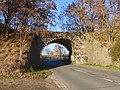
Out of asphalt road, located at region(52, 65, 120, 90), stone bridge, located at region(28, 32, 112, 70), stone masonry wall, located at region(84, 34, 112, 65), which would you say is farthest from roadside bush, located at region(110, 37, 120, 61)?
asphalt road, located at region(52, 65, 120, 90)

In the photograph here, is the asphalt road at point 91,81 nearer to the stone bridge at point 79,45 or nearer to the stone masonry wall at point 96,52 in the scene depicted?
the stone masonry wall at point 96,52

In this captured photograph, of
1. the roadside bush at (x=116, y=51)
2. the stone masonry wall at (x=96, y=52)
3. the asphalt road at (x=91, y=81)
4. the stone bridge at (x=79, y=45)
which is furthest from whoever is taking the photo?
the stone bridge at (x=79, y=45)

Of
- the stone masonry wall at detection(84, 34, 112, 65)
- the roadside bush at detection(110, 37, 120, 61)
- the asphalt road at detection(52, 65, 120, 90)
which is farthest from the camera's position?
the stone masonry wall at detection(84, 34, 112, 65)

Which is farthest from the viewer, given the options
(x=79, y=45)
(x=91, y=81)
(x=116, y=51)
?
(x=79, y=45)

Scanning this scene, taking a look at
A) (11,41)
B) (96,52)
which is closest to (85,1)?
(96,52)

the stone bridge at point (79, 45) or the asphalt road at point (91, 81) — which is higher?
the stone bridge at point (79, 45)

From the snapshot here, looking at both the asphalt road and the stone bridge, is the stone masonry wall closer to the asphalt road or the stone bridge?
the stone bridge

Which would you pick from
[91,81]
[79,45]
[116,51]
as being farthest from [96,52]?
[91,81]

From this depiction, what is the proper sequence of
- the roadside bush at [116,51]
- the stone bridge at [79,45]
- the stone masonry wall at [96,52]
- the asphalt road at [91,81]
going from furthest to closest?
1. the stone bridge at [79,45]
2. the stone masonry wall at [96,52]
3. the roadside bush at [116,51]
4. the asphalt road at [91,81]

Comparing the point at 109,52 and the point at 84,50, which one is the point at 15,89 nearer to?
the point at 109,52

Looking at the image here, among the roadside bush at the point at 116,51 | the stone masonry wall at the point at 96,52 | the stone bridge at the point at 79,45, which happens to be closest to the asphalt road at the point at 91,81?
the roadside bush at the point at 116,51

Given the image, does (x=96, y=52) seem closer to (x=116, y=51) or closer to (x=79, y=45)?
(x=79, y=45)

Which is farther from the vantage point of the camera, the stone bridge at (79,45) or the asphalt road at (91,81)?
the stone bridge at (79,45)

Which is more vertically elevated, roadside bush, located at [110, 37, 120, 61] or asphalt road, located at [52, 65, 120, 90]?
roadside bush, located at [110, 37, 120, 61]
